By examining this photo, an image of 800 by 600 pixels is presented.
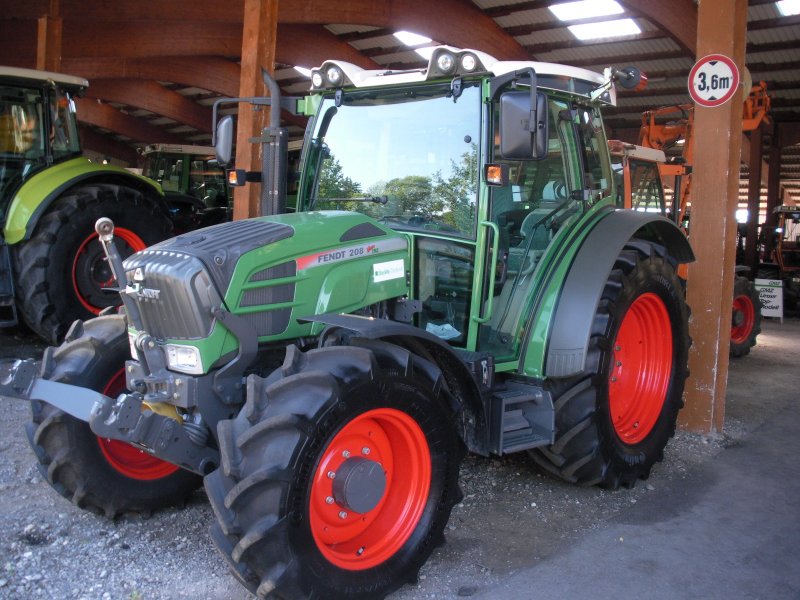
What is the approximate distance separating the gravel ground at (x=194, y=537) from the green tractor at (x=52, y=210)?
6.71 feet

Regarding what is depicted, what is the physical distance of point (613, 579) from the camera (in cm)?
310

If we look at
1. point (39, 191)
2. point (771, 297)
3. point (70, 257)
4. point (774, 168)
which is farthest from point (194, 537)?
point (774, 168)

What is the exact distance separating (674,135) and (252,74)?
6.36 meters

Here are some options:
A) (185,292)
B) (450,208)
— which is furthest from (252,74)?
(185,292)

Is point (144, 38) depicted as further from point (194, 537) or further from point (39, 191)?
point (194, 537)

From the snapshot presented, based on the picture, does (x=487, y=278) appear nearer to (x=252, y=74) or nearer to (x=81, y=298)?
(x=252, y=74)

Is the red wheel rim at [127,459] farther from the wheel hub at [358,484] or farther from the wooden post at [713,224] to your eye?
the wooden post at [713,224]

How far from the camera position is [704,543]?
11.4 ft

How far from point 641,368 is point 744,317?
15.0ft

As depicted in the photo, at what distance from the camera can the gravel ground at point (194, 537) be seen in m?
2.92

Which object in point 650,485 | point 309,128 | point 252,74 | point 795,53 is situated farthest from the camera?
point 795,53

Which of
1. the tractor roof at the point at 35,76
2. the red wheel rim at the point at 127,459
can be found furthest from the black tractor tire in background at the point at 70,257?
the red wheel rim at the point at 127,459

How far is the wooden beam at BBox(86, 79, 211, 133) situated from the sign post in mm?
16501

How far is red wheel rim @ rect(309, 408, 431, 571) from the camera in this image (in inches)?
108
